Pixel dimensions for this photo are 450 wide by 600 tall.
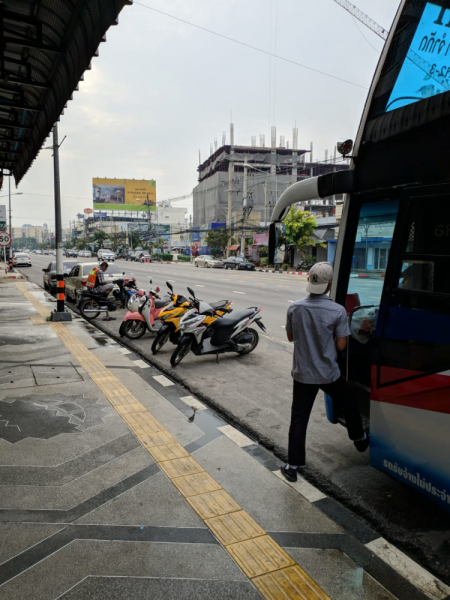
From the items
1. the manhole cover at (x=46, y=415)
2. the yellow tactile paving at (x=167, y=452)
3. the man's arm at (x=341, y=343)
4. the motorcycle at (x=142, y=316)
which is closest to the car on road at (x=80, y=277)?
the motorcycle at (x=142, y=316)

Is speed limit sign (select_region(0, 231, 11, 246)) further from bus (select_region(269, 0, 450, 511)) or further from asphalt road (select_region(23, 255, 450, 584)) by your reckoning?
bus (select_region(269, 0, 450, 511))

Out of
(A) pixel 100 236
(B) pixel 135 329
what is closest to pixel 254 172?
(A) pixel 100 236

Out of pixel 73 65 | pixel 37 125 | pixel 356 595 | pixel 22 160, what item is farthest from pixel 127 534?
pixel 22 160

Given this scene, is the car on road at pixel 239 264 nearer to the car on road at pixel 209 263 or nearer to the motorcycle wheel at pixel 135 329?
the car on road at pixel 209 263

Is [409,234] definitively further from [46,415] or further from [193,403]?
[46,415]

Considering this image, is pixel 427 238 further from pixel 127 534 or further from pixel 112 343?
pixel 112 343

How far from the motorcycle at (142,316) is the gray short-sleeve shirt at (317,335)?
6176mm

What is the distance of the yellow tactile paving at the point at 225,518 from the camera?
2.60 metres

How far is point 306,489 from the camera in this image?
12.0 feet

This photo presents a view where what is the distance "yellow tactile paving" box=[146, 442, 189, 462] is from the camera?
4160 millimetres

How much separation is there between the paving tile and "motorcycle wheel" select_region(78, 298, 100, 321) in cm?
957

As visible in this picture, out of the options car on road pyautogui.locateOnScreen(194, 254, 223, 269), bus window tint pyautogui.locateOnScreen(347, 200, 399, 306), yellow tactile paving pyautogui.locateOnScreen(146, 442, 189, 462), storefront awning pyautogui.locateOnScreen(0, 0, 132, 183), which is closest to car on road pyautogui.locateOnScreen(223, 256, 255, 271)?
car on road pyautogui.locateOnScreen(194, 254, 223, 269)

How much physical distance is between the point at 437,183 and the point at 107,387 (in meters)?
4.83

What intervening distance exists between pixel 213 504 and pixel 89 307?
994 cm
